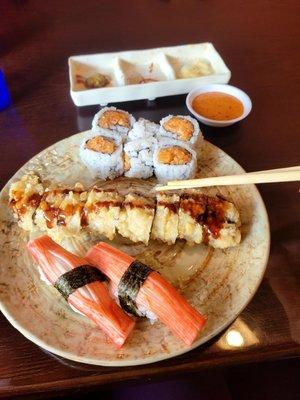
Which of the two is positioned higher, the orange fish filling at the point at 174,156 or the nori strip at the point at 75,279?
the orange fish filling at the point at 174,156

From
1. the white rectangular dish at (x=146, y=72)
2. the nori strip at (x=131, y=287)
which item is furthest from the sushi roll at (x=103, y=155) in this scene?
the nori strip at (x=131, y=287)

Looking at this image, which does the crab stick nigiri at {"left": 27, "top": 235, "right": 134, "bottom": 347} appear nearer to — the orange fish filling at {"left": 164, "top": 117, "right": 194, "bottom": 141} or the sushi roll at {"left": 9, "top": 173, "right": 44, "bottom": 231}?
the sushi roll at {"left": 9, "top": 173, "right": 44, "bottom": 231}

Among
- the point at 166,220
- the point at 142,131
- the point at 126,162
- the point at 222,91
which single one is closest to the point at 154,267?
the point at 166,220

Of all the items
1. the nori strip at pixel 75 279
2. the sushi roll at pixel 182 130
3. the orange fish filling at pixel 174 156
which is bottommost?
the nori strip at pixel 75 279

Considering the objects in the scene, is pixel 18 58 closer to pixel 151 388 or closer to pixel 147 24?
pixel 147 24

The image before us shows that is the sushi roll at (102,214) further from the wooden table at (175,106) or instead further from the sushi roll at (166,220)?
the wooden table at (175,106)

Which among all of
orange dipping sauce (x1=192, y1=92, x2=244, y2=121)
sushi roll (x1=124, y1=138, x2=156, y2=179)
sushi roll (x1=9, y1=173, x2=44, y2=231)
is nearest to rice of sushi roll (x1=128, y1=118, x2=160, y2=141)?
sushi roll (x1=124, y1=138, x2=156, y2=179)

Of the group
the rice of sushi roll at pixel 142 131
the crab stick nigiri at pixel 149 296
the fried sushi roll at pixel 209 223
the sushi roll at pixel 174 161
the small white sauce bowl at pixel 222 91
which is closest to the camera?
the crab stick nigiri at pixel 149 296

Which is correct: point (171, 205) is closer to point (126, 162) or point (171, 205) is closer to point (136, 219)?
point (136, 219)
